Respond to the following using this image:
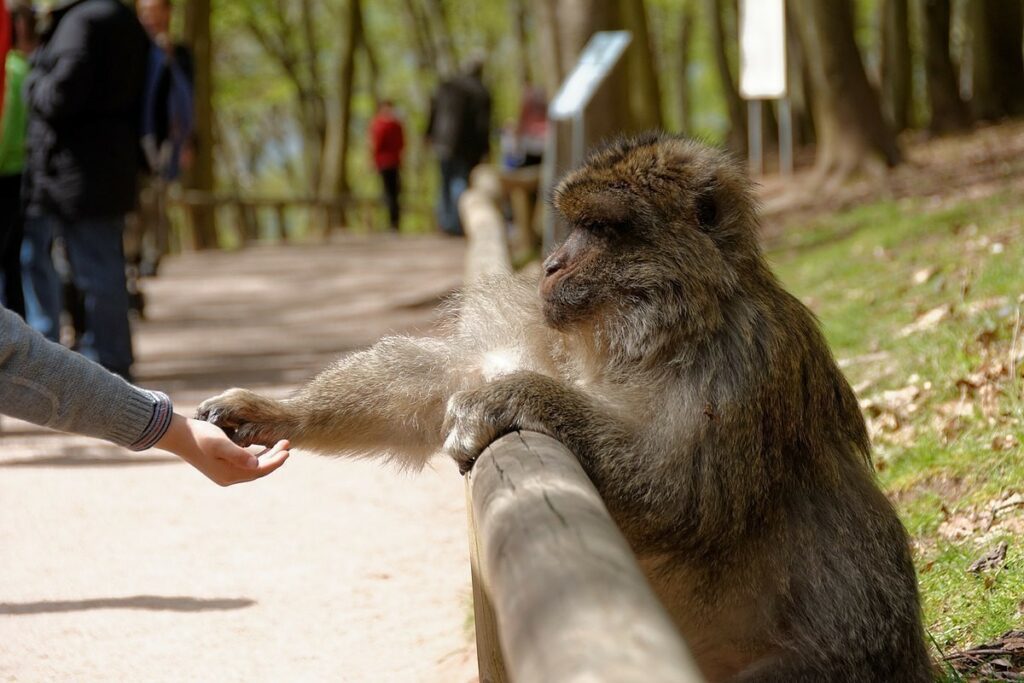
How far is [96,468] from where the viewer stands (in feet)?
20.4

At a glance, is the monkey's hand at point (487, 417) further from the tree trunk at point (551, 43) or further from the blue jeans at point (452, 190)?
the blue jeans at point (452, 190)

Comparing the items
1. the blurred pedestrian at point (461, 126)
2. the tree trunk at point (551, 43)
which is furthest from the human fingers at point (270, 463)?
the blurred pedestrian at point (461, 126)

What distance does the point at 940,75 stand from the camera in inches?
778

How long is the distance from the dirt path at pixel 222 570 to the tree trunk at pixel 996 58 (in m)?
14.1

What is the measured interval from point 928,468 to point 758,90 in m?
9.69

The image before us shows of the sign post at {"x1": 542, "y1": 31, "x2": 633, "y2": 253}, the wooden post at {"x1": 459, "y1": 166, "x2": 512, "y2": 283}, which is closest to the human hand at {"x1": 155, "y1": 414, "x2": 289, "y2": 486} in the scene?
the wooden post at {"x1": 459, "y1": 166, "x2": 512, "y2": 283}

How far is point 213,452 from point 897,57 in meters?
20.7

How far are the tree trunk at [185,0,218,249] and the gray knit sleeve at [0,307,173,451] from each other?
18.0 meters

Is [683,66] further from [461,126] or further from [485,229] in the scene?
[485,229]

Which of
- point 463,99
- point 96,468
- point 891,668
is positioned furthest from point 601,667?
point 463,99

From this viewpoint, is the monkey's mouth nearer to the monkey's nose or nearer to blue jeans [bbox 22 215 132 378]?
A: the monkey's nose

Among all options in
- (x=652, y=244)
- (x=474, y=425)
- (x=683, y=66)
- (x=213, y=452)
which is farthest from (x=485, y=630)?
(x=683, y=66)

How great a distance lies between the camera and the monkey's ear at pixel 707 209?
3.49 meters

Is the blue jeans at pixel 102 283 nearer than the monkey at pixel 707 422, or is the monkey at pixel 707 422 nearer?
the monkey at pixel 707 422
